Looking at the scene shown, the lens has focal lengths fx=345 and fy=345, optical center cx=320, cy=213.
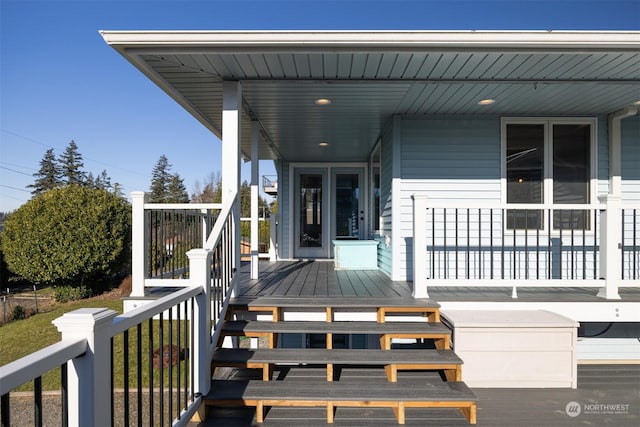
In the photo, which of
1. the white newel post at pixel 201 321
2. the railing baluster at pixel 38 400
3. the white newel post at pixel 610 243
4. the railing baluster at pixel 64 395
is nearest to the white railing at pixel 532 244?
the white newel post at pixel 610 243

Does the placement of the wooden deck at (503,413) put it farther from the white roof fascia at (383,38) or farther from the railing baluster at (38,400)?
the white roof fascia at (383,38)

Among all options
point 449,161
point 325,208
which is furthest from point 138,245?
point 325,208

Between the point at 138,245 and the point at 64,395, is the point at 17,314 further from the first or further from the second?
the point at 64,395

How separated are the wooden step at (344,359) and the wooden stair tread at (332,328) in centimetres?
18

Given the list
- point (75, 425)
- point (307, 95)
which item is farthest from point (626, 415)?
point (307, 95)

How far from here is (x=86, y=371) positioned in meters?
1.28

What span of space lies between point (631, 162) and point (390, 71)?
4.00m

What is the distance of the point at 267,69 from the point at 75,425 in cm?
308

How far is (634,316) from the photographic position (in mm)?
3471

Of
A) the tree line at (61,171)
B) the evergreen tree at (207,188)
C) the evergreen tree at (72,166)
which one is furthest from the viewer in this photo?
the evergreen tree at (207,188)

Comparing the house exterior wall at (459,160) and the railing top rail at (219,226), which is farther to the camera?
the house exterior wall at (459,160)

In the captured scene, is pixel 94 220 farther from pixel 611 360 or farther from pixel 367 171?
pixel 611 360

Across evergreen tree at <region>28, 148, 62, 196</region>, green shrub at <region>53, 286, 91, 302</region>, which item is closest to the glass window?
green shrub at <region>53, 286, 91, 302</region>

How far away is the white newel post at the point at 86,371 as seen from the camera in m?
1.26
